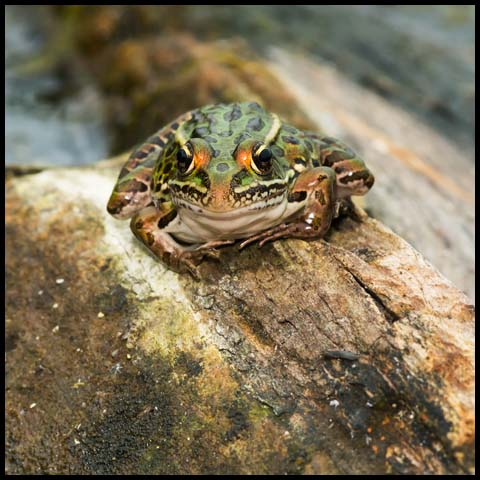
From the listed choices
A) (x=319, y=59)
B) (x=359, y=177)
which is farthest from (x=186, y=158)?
(x=319, y=59)

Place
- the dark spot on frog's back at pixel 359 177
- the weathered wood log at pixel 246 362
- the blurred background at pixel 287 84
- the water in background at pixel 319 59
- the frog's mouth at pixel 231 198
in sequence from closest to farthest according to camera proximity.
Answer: the weathered wood log at pixel 246 362 → the frog's mouth at pixel 231 198 → the dark spot on frog's back at pixel 359 177 → the blurred background at pixel 287 84 → the water in background at pixel 319 59

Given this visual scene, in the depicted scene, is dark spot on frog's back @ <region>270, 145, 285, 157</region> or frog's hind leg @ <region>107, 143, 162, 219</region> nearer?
dark spot on frog's back @ <region>270, 145, 285, 157</region>

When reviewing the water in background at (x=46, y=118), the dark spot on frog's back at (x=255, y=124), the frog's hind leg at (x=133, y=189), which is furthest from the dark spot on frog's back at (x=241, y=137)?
the water in background at (x=46, y=118)

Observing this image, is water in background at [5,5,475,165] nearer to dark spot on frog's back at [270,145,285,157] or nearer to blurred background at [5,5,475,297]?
blurred background at [5,5,475,297]

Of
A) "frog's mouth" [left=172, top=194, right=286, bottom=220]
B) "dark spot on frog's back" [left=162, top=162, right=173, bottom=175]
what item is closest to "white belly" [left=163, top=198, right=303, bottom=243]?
"frog's mouth" [left=172, top=194, right=286, bottom=220]

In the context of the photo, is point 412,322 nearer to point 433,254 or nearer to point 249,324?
point 249,324

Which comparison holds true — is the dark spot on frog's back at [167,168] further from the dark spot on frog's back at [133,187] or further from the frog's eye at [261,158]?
the frog's eye at [261,158]

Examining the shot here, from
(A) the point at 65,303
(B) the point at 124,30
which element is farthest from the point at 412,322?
(B) the point at 124,30
